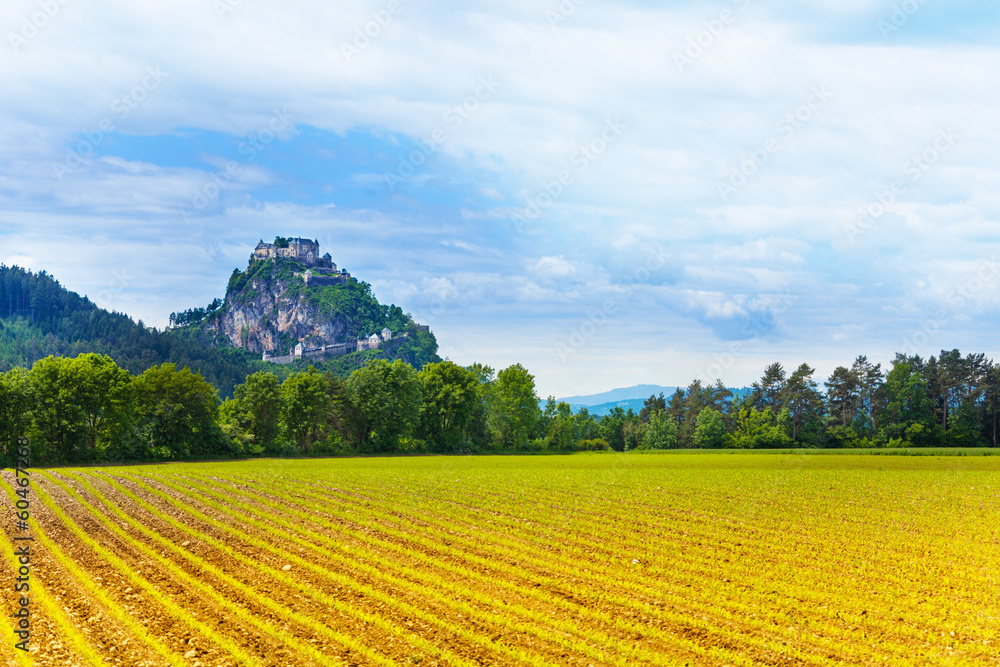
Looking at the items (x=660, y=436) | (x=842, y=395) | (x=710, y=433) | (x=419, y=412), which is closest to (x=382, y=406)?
(x=419, y=412)

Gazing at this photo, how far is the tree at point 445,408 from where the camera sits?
13375cm

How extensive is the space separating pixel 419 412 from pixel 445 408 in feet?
24.0

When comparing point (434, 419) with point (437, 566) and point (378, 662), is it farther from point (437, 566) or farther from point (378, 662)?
point (378, 662)

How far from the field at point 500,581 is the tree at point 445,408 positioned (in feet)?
288

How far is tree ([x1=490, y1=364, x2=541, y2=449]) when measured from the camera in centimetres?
15062

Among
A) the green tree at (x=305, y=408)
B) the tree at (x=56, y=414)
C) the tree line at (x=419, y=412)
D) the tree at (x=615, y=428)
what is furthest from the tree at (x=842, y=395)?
the tree at (x=56, y=414)

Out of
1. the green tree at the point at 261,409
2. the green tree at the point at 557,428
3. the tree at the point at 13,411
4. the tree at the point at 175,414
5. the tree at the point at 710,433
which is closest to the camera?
the tree at the point at 13,411

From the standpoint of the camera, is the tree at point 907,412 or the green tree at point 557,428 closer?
the tree at point 907,412

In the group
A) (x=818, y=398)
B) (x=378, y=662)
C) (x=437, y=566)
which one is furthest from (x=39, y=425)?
(x=818, y=398)

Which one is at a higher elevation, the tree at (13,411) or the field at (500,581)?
the tree at (13,411)

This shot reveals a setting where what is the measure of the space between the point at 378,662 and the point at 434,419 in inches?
4712

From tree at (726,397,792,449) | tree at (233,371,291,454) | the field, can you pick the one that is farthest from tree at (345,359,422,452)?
the field

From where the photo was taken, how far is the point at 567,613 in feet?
65.3

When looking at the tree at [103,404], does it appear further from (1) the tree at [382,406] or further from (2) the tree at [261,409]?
(1) the tree at [382,406]
